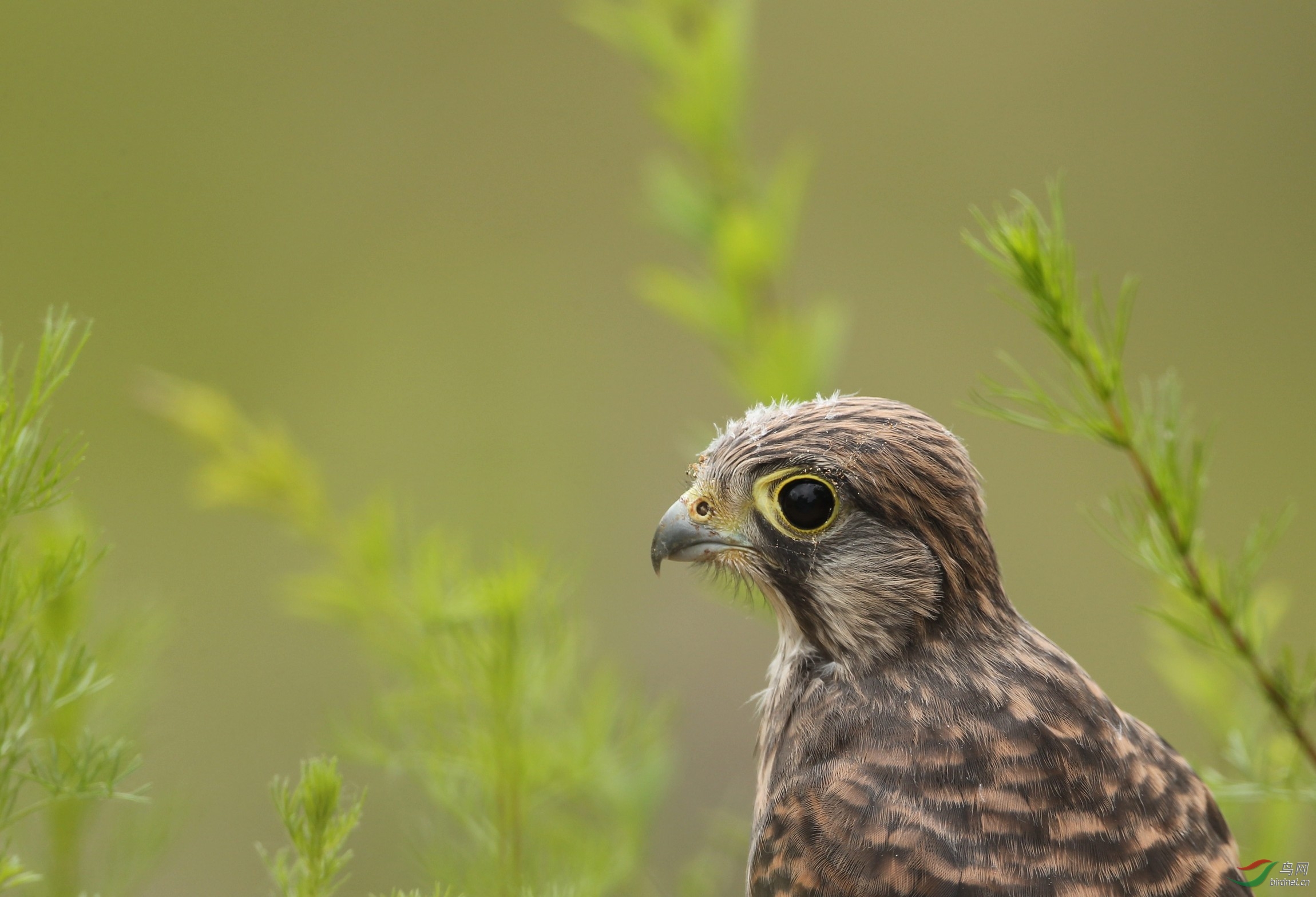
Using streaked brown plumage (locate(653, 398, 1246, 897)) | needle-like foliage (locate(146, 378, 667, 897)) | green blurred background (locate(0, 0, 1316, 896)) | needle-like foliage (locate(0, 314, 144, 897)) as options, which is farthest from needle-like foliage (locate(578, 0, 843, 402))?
green blurred background (locate(0, 0, 1316, 896))

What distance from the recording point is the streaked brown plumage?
1.73 m

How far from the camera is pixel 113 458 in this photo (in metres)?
6.55

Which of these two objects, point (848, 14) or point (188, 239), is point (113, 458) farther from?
point (848, 14)

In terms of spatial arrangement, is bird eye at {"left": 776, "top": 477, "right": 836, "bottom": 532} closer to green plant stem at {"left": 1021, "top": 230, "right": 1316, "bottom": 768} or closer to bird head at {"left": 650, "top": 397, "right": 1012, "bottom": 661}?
bird head at {"left": 650, "top": 397, "right": 1012, "bottom": 661}

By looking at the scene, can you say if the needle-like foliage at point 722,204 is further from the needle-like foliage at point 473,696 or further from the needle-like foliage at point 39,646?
the needle-like foliage at point 39,646

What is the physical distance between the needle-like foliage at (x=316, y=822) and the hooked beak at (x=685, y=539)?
0.99 m

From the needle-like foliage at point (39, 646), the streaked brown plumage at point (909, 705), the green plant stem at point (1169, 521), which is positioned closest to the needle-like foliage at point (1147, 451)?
the green plant stem at point (1169, 521)

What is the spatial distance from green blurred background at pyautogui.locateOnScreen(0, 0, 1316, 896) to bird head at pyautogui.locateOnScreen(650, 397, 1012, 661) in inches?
128

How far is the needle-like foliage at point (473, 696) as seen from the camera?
1.62m

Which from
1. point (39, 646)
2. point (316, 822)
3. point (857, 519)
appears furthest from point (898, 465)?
point (39, 646)

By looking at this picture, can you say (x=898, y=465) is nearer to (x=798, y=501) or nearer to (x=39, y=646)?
(x=798, y=501)

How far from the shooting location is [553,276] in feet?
25.3

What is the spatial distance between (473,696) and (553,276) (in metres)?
6.17

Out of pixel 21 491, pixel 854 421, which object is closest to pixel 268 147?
pixel 854 421
